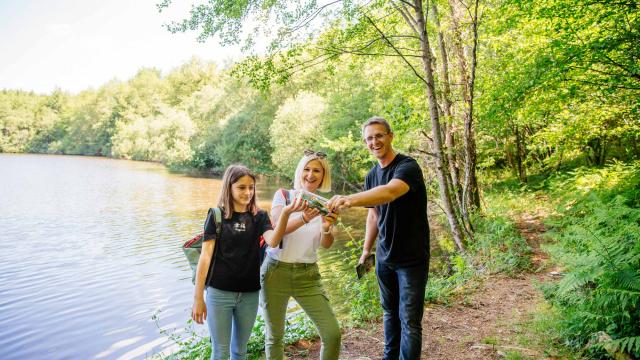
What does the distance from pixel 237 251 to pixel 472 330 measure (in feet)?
9.96

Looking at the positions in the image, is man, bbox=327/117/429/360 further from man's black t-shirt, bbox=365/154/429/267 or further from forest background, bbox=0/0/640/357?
forest background, bbox=0/0/640/357

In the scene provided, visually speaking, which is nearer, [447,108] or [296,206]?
[296,206]

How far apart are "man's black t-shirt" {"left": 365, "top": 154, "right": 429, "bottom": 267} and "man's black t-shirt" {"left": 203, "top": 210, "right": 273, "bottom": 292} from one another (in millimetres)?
926

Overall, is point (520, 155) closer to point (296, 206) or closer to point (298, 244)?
point (298, 244)

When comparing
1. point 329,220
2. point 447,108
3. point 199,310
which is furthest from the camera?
point 447,108

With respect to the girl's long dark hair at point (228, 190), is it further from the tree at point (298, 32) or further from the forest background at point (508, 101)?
the tree at point (298, 32)

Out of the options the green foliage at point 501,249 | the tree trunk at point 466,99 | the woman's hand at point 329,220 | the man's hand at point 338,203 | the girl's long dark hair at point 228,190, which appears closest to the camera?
the man's hand at point 338,203

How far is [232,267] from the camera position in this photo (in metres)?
3.05

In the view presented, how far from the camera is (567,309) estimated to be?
3.86 metres

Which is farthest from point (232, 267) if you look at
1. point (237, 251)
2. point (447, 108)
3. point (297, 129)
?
point (297, 129)

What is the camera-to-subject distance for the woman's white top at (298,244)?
9.96ft

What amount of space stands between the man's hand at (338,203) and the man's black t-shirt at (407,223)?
47cm

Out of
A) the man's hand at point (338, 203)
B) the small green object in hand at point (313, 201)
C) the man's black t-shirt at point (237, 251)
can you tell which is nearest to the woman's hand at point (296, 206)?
the small green object in hand at point (313, 201)

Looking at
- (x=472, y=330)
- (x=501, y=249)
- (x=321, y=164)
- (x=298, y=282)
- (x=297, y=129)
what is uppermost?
(x=297, y=129)
